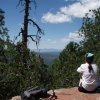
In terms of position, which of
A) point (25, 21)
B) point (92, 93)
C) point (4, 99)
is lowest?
point (4, 99)

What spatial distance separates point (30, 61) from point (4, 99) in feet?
8.37

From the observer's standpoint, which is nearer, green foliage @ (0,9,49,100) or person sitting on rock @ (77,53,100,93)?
person sitting on rock @ (77,53,100,93)

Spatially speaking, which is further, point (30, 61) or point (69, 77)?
point (69, 77)

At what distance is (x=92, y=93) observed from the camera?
1107cm

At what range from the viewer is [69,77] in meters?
22.8

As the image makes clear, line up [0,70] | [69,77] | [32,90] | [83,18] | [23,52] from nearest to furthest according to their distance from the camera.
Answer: [32,90] < [0,70] < [23,52] < [69,77] < [83,18]

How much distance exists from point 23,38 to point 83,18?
20.6 meters

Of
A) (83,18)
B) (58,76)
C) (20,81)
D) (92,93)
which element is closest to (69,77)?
(58,76)

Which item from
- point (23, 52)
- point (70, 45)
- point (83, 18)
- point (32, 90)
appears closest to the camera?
point (32, 90)

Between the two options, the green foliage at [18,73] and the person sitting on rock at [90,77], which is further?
the green foliage at [18,73]

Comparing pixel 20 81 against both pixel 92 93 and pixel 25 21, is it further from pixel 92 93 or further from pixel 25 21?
pixel 92 93

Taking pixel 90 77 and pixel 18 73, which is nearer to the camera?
pixel 90 77

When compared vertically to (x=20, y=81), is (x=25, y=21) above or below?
above

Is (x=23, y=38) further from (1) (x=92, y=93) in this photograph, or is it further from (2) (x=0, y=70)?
(1) (x=92, y=93)
